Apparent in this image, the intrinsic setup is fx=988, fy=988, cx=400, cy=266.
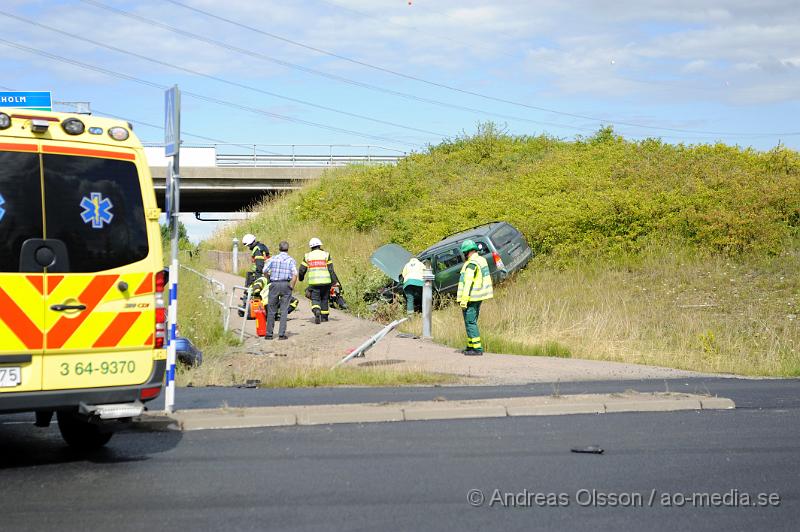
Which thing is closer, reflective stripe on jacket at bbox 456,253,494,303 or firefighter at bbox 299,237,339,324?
reflective stripe on jacket at bbox 456,253,494,303

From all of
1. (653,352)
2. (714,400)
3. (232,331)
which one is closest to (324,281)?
(232,331)

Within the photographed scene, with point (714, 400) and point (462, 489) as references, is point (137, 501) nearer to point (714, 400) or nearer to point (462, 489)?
point (462, 489)

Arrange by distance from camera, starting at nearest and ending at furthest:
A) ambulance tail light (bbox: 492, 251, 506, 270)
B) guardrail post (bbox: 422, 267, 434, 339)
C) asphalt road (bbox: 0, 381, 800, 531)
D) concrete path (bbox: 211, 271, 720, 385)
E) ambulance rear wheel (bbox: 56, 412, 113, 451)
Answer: asphalt road (bbox: 0, 381, 800, 531)
ambulance rear wheel (bbox: 56, 412, 113, 451)
concrete path (bbox: 211, 271, 720, 385)
guardrail post (bbox: 422, 267, 434, 339)
ambulance tail light (bbox: 492, 251, 506, 270)

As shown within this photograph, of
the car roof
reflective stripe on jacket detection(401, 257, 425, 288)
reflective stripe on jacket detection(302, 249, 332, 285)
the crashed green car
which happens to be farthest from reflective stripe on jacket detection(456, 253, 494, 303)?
the car roof

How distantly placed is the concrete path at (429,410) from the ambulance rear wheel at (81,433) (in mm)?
852

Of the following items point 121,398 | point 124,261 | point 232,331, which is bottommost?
point 232,331

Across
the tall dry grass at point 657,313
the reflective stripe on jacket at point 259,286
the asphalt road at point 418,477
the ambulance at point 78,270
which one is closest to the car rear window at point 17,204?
the ambulance at point 78,270

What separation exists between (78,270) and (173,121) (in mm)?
2796

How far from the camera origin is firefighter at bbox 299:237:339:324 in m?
21.1

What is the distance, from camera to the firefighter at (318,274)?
21062 mm

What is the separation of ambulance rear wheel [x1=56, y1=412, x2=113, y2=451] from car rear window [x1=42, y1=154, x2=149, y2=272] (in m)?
1.53

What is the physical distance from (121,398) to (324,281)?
1406cm

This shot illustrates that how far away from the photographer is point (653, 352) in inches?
682

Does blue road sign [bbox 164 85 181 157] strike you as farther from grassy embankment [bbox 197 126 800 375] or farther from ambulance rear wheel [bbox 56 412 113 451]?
grassy embankment [bbox 197 126 800 375]
